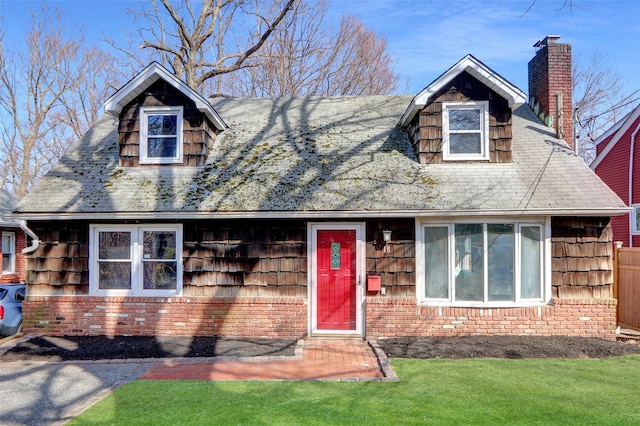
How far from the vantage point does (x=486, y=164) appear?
10.2 metres

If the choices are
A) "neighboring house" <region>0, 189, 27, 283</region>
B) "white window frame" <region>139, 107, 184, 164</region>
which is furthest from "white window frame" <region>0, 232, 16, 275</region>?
"white window frame" <region>139, 107, 184, 164</region>

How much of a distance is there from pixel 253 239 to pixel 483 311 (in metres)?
5.02

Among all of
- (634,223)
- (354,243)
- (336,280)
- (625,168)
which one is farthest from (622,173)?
(336,280)

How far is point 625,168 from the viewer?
15141 millimetres

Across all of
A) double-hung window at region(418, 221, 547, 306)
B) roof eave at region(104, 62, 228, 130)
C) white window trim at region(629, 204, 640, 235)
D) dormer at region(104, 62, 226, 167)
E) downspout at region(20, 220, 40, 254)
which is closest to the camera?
double-hung window at region(418, 221, 547, 306)

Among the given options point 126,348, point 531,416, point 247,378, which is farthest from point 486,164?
point 126,348

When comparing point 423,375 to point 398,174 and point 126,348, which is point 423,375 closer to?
point 398,174

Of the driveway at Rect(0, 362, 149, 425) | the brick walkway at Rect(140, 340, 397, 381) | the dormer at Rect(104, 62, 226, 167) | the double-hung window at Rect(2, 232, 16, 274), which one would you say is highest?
the dormer at Rect(104, 62, 226, 167)

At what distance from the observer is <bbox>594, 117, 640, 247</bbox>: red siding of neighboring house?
1446 cm

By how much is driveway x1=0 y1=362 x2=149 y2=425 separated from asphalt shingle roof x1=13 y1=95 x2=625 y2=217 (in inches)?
123

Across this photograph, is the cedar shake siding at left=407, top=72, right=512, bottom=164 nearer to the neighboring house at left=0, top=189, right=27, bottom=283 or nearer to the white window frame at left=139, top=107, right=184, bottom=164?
the white window frame at left=139, top=107, right=184, bottom=164

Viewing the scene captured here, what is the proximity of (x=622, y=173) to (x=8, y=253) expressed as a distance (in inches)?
928

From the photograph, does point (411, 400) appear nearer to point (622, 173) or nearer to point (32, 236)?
point (32, 236)

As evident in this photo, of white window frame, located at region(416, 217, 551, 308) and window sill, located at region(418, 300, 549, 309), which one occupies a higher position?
white window frame, located at region(416, 217, 551, 308)
